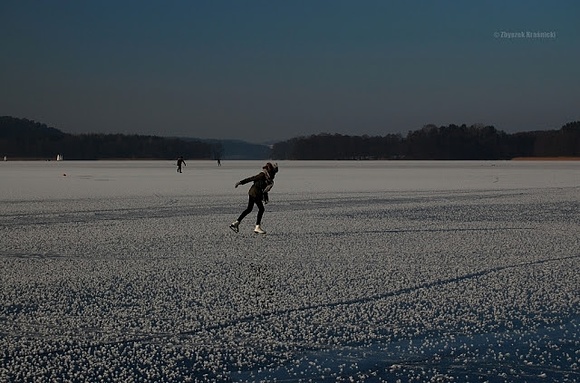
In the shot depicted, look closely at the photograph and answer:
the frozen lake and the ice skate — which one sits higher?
the ice skate

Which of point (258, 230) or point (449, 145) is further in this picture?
point (449, 145)

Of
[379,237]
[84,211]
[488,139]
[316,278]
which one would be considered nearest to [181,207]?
[84,211]

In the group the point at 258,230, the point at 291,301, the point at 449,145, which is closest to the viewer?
the point at 291,301

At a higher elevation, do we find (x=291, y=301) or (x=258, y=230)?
(x=258, y=230)

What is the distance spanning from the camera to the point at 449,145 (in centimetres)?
14775

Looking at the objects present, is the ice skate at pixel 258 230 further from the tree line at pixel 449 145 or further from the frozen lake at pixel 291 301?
the tree line at pixel 449 145

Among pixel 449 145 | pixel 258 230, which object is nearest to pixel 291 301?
pixel 258 230

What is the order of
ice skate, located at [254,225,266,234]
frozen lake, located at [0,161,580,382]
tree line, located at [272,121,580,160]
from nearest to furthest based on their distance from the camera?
frozen lake, located at [0,161,580,382] < ice skate, located at [254,225,266,234] < tree line, located at [272,121,580,160]

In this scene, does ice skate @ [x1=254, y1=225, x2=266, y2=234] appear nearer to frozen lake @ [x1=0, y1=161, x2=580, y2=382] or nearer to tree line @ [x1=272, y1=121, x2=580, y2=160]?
frozen lake @ [x1=0, y1=161, x2=580, y2=382]

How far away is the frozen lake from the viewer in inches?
164

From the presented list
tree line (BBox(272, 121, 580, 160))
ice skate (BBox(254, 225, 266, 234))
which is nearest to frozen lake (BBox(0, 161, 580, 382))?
ice skate (BBox(254, 225, 266, 234))

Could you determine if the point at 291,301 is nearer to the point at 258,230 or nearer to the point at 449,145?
the point at 258,230

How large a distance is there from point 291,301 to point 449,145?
146939 mm

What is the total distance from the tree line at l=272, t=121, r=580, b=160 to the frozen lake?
132106 millimetres
